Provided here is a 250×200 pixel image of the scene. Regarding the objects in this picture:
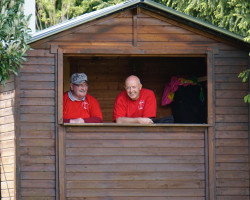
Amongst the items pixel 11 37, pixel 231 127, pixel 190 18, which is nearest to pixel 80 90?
pixel 11 37

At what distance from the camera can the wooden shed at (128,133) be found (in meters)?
10.2

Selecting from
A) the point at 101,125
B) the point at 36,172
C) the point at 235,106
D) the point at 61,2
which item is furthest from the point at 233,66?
the point at 61,2

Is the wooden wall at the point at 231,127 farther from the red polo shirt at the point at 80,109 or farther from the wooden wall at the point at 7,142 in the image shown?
the wooden wall at the point at 7,142

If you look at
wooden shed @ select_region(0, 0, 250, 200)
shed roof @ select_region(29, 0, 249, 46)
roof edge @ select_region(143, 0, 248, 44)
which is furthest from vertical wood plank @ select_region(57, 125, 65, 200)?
roof edge @ select_region(143, 0, 248, 44)

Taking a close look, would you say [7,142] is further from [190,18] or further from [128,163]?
[190,18]

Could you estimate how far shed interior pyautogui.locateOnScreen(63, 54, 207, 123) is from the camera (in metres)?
12.6

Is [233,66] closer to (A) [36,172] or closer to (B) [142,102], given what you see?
(B) [142,102]

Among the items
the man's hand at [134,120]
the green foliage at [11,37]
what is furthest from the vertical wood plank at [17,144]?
the man's hand at [134,120]

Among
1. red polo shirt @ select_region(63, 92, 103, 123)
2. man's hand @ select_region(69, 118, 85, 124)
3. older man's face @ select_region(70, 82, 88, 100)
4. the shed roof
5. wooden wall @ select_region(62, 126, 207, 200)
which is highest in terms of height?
the shed roof

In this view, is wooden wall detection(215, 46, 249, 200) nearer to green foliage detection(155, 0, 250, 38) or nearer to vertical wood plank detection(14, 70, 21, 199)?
green foliage detection(155, 0, 250, 38)

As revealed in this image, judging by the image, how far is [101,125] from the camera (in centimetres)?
1016

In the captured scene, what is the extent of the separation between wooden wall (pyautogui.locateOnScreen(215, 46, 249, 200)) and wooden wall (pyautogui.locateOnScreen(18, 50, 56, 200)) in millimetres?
2371

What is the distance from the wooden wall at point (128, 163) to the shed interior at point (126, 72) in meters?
2.39

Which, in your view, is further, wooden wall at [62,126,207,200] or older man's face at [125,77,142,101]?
older man's face at [125,77,142,101]
